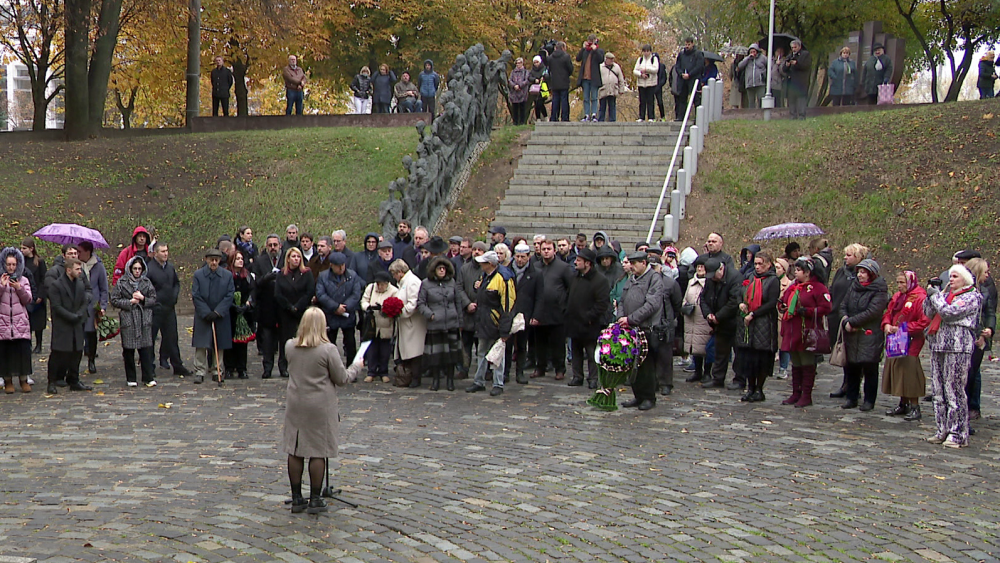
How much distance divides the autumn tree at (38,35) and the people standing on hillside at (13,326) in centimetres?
1964

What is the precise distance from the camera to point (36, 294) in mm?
16125

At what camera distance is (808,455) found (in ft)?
33.1

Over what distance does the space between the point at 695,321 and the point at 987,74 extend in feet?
67.1

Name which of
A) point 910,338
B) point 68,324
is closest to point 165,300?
point 68,324

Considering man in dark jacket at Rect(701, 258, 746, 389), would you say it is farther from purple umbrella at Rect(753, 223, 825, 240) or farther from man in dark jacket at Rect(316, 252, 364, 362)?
man in dark jacket at Rect(316, 252, 364, 362)

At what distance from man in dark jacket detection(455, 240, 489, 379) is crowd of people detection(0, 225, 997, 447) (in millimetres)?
20

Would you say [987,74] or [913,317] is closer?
[913,317]

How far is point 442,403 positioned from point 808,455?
4429 millimetres

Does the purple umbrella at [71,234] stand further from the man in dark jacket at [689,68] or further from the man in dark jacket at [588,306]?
the man in dark jacket at [689,68]

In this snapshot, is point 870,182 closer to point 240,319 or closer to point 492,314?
point 492,314

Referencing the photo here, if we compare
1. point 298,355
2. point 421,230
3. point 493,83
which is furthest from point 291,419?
point 493,83

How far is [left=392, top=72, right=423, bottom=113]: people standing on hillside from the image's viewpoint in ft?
104

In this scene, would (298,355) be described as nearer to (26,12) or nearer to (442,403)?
(442,403)

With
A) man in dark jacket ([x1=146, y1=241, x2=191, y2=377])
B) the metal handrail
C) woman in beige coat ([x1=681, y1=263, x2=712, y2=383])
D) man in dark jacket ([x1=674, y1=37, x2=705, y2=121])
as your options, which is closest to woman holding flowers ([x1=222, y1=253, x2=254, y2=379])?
man in dark jacket ([x1=146, y1=241, x2=191, y2=377])
